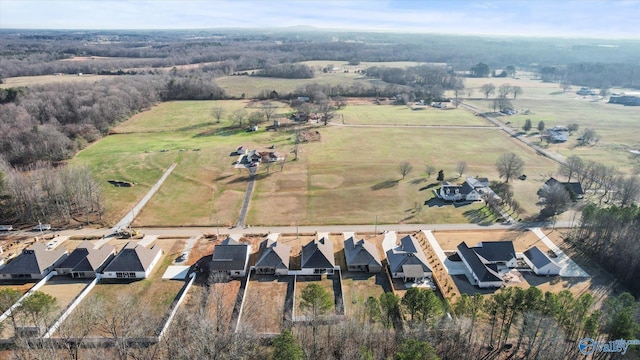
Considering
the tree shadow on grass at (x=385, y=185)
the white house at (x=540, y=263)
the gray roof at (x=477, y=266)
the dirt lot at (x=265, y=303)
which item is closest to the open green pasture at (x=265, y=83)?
the tree shadow on grass at (x=385, y=185)

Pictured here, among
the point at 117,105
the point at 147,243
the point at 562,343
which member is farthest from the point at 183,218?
the point at 117,105

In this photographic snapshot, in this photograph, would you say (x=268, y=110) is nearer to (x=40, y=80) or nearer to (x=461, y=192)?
(x=461, y=192)

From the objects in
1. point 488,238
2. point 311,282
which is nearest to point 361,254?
point 311,282

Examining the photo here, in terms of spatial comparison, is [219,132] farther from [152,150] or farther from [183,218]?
[183,218]

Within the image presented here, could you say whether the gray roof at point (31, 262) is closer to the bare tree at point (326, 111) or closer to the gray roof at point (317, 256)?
the gray roof at point (317, 256)

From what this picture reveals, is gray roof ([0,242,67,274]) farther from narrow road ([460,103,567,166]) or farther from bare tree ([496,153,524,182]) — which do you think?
narrow road ([460,103,567,166])

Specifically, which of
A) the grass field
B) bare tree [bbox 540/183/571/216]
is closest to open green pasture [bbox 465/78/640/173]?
bare tree [bbox 540/183/571/216]

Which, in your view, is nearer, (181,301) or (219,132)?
(181,301)
